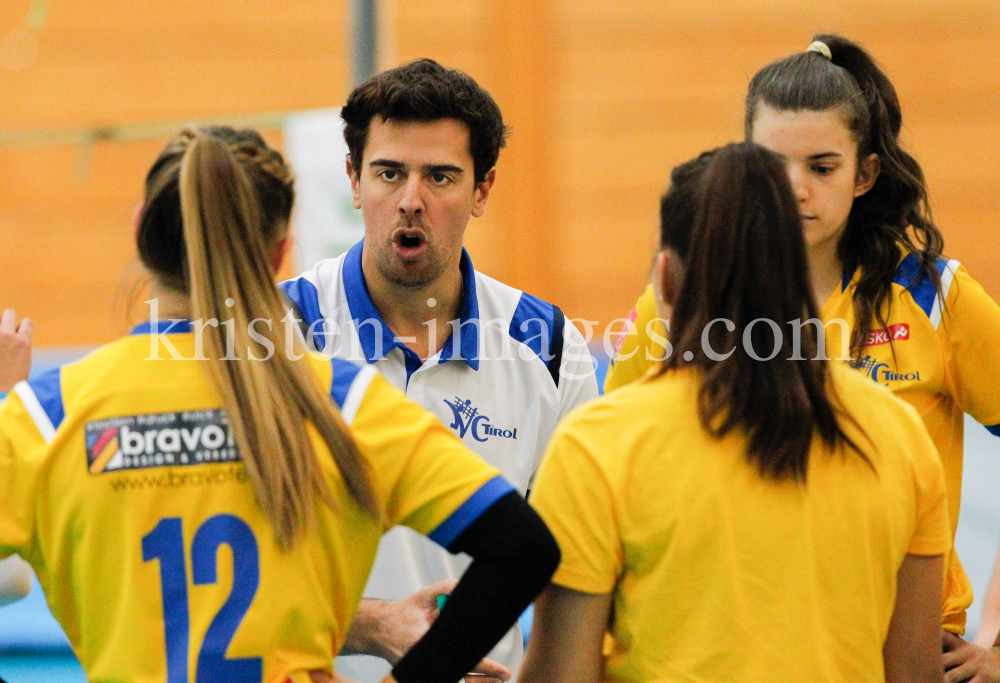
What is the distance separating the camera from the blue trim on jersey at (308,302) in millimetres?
2152

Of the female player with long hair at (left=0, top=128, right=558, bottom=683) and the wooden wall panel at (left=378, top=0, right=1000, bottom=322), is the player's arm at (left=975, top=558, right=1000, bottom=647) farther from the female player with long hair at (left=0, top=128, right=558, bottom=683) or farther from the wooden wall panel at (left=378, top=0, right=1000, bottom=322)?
the wooden wall panel at (left=378, top=0, right=1000, bottom=322)

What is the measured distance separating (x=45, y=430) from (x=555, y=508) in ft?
2.17

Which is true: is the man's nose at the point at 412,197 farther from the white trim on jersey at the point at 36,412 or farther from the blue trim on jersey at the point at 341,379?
the white trim on jersey at the point at 36,412

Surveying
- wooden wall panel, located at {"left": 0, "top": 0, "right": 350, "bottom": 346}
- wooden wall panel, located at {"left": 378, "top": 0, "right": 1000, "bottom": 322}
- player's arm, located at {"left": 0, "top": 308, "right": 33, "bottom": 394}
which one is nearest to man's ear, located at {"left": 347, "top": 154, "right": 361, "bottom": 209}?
player's arm, located at {"left": 0, "top": 308, "right": 33, "bottom": 394}

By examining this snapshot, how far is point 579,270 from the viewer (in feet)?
28.6

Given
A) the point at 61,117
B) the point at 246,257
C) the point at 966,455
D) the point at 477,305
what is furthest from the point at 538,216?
the point at 246,257

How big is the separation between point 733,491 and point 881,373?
0.78 metres

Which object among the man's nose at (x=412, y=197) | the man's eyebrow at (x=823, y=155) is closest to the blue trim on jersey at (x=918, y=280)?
the man's eyebrow at (x=823, y=155)

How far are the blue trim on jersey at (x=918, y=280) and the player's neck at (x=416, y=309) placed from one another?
91 cm

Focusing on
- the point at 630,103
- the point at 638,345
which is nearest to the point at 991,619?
the point at 638,345

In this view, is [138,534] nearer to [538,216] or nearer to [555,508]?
[555,508]

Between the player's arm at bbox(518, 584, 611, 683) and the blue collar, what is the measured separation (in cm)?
83

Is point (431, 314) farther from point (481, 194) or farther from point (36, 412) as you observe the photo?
point (36, 412)

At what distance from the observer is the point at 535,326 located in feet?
7.39
